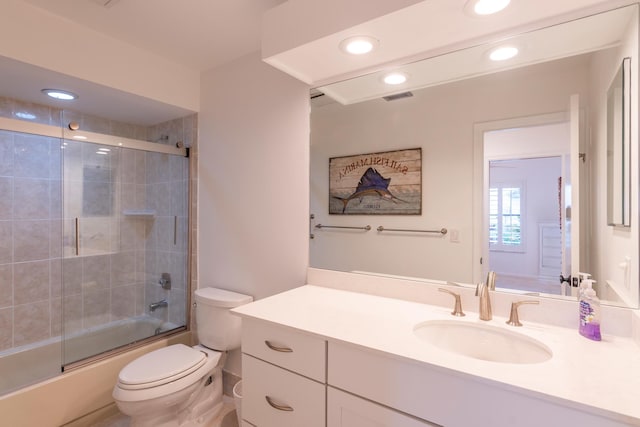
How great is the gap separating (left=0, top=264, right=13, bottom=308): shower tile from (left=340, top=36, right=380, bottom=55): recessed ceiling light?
8.63ft

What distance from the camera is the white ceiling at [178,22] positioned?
5.06 feet

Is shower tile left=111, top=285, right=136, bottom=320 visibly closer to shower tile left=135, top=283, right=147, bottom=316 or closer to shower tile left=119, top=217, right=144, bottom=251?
shower tile left=135, top=283, right=147, bottom=316

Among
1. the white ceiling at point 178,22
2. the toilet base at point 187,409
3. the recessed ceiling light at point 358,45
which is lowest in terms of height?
the toilet base at point 187,409

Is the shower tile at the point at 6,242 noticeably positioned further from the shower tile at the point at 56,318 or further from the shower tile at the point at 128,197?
the shower tile at the point at 128,197

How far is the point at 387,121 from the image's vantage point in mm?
1615

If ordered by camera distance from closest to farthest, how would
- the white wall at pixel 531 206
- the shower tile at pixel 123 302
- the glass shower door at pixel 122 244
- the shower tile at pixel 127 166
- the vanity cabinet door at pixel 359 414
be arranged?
the vanity cabinet door at pixel 359 414 → the white wall at pixel 531 206 → the glass shower door at pixel 122 244 → the shower tile at pixel 127 166 → the shower tile at pixel 123 302

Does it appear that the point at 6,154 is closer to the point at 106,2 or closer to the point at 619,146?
the point at 106,2

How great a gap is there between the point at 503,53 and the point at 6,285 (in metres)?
3.27

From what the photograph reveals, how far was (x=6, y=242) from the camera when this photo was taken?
2.08 m

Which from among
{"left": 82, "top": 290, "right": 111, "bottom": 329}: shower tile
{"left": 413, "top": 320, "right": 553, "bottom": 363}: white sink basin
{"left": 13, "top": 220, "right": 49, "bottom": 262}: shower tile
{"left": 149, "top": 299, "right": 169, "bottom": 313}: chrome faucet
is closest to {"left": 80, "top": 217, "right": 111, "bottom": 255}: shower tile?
{"left": 13, "top": 220, "right": 49, "bottom": 262}: shower tile

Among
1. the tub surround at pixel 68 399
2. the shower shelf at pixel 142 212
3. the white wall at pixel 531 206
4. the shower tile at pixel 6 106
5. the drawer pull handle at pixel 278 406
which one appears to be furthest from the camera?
the shower shelf at pixel 142 212

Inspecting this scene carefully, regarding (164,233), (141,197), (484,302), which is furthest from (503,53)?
(141,197)

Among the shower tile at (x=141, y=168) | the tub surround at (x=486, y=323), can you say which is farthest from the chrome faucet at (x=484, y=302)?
the shower tile at (x=141, y=168)

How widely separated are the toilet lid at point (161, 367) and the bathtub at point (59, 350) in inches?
21.6
